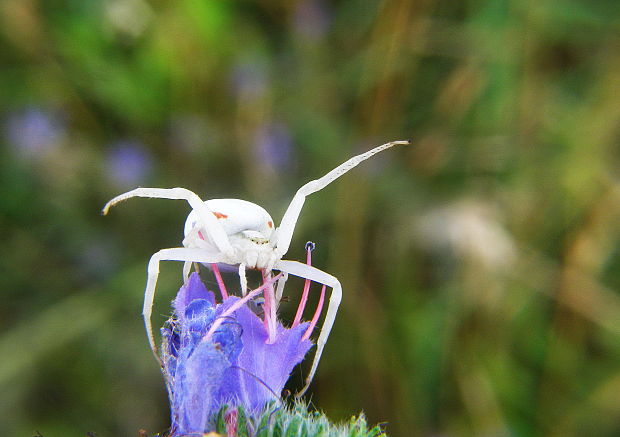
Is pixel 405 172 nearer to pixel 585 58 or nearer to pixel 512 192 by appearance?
pixel 512 192

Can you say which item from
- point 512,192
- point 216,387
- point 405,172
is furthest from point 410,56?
point 216,387

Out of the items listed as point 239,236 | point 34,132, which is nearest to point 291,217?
point 239,236

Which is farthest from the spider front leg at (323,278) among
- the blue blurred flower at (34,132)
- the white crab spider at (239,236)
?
the blue blurred flower at (34,132)

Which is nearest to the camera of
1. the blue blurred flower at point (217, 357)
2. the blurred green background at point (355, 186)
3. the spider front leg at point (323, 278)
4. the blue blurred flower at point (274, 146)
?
the blue blurred flower at point (217, 357)

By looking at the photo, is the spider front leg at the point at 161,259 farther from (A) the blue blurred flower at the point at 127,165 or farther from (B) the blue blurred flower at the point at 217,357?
(A) the blue blurred flower at the point at 127,165

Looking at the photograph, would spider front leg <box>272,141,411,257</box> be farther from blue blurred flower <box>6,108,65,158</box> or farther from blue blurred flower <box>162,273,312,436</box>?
blue blurred flower <box>6,108,65,158</box>

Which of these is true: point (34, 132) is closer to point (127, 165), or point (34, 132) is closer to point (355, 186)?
point (127, 165)
